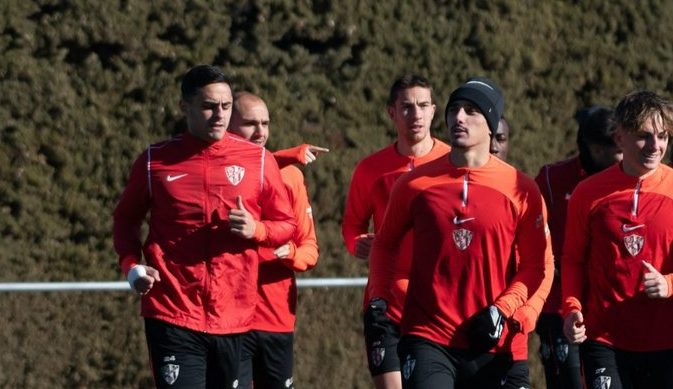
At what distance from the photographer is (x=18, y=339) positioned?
34.1 feet

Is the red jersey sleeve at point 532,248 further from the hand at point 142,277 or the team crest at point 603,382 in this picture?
the hand at point 142,277

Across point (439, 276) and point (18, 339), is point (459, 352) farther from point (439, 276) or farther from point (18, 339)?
point (18, 339)

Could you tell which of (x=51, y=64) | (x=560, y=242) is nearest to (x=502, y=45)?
(x=560, y=242)

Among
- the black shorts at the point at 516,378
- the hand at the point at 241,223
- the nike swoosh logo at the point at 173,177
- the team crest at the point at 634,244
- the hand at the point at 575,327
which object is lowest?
the black shorts at the point at 516,378

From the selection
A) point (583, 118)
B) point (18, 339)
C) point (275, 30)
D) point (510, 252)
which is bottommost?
point (18, 339)

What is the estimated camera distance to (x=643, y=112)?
7.86 metres

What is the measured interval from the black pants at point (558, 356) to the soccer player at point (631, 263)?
185cm

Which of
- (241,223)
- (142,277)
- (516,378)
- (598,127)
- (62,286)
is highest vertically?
(598,127)

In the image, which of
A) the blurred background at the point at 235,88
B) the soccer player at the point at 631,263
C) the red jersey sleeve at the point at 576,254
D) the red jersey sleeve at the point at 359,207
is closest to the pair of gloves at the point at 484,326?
the soccer player at the point at 631,263

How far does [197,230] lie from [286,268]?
1307 mm

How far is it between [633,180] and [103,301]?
4113 millimetres

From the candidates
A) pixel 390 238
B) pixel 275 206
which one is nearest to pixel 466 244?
pixel 390 238

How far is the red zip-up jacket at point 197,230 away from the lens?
8008 millimetres

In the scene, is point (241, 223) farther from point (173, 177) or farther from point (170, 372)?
point (170, 372)
